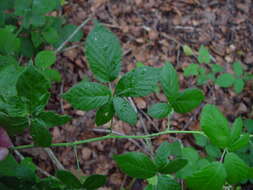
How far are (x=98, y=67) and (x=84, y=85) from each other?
7cm

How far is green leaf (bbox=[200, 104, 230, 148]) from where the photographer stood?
0.74 m

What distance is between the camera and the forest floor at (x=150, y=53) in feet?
5.39

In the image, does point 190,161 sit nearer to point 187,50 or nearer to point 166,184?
point 166,184

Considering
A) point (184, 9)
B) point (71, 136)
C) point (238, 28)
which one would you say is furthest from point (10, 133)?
point (238, 28)

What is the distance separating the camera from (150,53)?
2146mm

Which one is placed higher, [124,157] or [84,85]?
[84,85]

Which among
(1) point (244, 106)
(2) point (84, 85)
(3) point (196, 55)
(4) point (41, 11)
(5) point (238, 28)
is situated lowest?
(1) point (244, 106)

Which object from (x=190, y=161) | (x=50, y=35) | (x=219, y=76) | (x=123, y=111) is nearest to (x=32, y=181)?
(x=123, y=111)

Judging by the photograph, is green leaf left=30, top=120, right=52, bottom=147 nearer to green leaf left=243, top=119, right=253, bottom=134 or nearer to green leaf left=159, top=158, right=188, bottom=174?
green leaf left=159, top=158, right=188, bottom=174

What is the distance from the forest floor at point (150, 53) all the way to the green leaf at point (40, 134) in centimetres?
89

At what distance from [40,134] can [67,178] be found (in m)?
0.18

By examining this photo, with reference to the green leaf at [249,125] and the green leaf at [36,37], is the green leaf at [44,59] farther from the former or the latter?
the green leaf at [249,125]

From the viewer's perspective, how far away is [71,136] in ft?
5.43

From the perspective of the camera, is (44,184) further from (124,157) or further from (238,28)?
(238,28)
